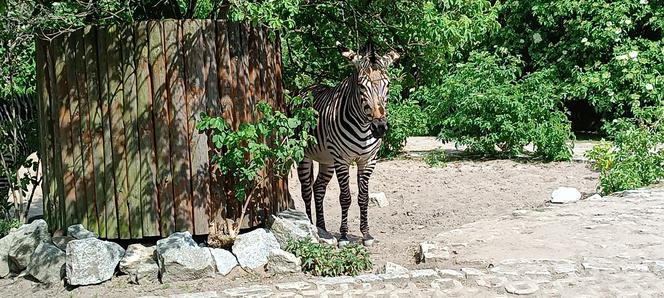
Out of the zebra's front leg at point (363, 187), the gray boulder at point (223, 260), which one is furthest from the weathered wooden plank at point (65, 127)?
the zebra's front leg at point (363, 187)

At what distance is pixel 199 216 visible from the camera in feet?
Answer: 21.3

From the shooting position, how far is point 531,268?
228 inches

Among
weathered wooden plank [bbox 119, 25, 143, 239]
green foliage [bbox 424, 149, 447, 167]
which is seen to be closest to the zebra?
weathered wooden plank [bbox 119, 25, 143, 239]

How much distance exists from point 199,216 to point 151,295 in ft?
3.01

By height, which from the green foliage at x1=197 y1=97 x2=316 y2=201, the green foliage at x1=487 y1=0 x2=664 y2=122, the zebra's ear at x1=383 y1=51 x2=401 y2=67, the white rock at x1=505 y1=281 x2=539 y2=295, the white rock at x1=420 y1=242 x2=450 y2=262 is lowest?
the white rock at x1=505 y1=281 x2=539 y2=295

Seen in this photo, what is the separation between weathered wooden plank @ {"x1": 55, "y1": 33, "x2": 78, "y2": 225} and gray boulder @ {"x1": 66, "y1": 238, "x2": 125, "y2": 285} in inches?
20.7

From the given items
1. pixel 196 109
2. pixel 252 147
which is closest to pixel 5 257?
pixel 196 109

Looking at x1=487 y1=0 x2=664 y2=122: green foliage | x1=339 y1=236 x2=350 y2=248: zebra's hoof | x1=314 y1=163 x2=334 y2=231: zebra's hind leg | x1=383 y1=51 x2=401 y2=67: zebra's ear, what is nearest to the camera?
x1=383 y1=51 x2=401 y2=67: zebra's ear

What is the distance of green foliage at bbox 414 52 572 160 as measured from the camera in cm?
1280

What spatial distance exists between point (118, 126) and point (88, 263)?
1159 mm

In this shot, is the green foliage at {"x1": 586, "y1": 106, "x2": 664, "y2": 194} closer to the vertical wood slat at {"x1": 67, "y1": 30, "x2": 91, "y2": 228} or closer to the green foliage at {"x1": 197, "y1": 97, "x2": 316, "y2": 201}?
the green foliage at {"x1": 197, "y1": 97, "x2": 316, "y2": 201}

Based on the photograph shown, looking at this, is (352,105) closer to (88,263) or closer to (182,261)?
(182,261)

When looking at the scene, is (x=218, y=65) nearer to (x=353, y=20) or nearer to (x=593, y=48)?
(x=353, y=20)

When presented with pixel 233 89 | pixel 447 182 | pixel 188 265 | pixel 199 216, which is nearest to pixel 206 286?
pixel 188 265
